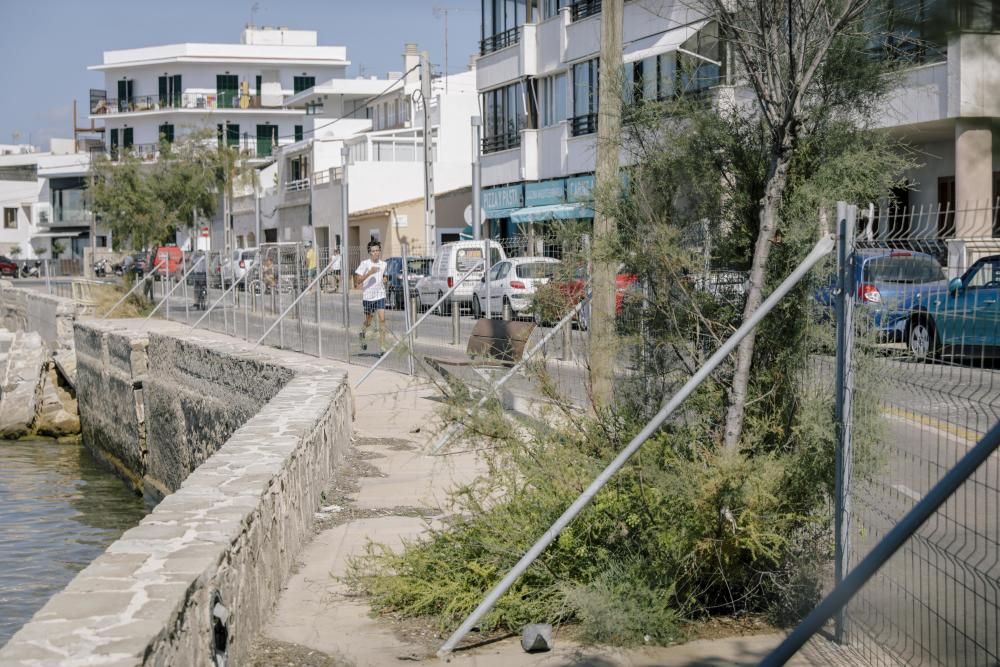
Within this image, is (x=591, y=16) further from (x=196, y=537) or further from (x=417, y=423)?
(x=196, y=537)

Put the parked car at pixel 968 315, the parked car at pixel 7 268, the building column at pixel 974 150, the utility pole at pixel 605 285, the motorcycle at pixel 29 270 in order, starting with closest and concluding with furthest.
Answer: the building column at pixel 974 150
the parked car at pixel 968 315
the utility pole at pixel 605 285
the parked car at pixel 7 268
the motorcycle at pixel 29 270

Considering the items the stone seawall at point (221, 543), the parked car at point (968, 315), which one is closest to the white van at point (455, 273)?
the stone seawall at point (221, 543)

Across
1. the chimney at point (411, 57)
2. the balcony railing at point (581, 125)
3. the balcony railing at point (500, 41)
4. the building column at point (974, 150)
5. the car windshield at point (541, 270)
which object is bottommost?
the car windshield at point (541, 270)

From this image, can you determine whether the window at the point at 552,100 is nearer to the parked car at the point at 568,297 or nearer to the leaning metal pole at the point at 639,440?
the parked car at the point at 568,297

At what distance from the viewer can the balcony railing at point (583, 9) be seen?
3409 cm

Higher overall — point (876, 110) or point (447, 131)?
point (447, 131)

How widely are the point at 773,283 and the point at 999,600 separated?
74.7 inches

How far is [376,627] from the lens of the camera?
558 cm

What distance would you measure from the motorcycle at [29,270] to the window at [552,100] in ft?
184

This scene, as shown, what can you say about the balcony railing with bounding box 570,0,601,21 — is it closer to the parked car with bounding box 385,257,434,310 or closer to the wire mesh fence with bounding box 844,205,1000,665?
the parked car with bounding box 385,257,434,310

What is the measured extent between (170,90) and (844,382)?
8798cm

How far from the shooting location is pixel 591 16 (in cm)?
3431

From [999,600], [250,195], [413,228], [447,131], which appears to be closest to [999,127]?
[999,600]

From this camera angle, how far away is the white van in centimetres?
1558
